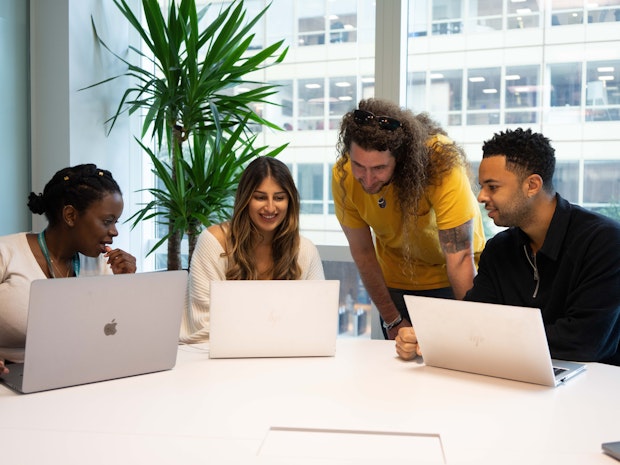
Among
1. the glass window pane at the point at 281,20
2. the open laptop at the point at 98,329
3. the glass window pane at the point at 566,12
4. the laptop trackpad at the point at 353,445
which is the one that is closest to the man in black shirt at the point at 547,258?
the laptop trackpad at the point at 353,445

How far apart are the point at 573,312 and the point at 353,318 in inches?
83.1

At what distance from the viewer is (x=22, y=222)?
3.89 m

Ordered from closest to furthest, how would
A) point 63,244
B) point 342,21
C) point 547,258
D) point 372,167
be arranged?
point 547,258
point 63,244
point 372,167
point 342,21

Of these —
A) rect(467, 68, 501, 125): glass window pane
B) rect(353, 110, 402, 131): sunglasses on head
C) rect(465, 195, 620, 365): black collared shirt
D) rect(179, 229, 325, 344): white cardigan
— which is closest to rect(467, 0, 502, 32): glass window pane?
rect(467, 68, 501, 125): glass window pane

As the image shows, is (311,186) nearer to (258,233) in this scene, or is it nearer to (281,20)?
(281,20)

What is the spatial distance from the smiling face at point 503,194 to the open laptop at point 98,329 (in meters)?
1.10

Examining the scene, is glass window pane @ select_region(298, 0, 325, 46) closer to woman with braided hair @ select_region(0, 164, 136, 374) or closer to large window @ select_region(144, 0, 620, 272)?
large window @ select_region(144, 0, 620, 272)

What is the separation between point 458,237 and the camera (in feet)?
8.34

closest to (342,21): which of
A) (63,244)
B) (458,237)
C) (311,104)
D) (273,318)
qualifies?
(311,104)

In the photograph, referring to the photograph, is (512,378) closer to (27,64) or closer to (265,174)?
(265,174)

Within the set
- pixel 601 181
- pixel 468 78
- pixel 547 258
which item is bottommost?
pixel 547 258

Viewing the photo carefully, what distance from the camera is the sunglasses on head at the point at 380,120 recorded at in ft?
8.12

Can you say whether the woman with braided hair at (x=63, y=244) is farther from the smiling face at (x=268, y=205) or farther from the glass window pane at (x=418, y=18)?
the glass window pane at (x=418, y=18)

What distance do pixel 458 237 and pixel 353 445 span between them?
1335 millimetres
